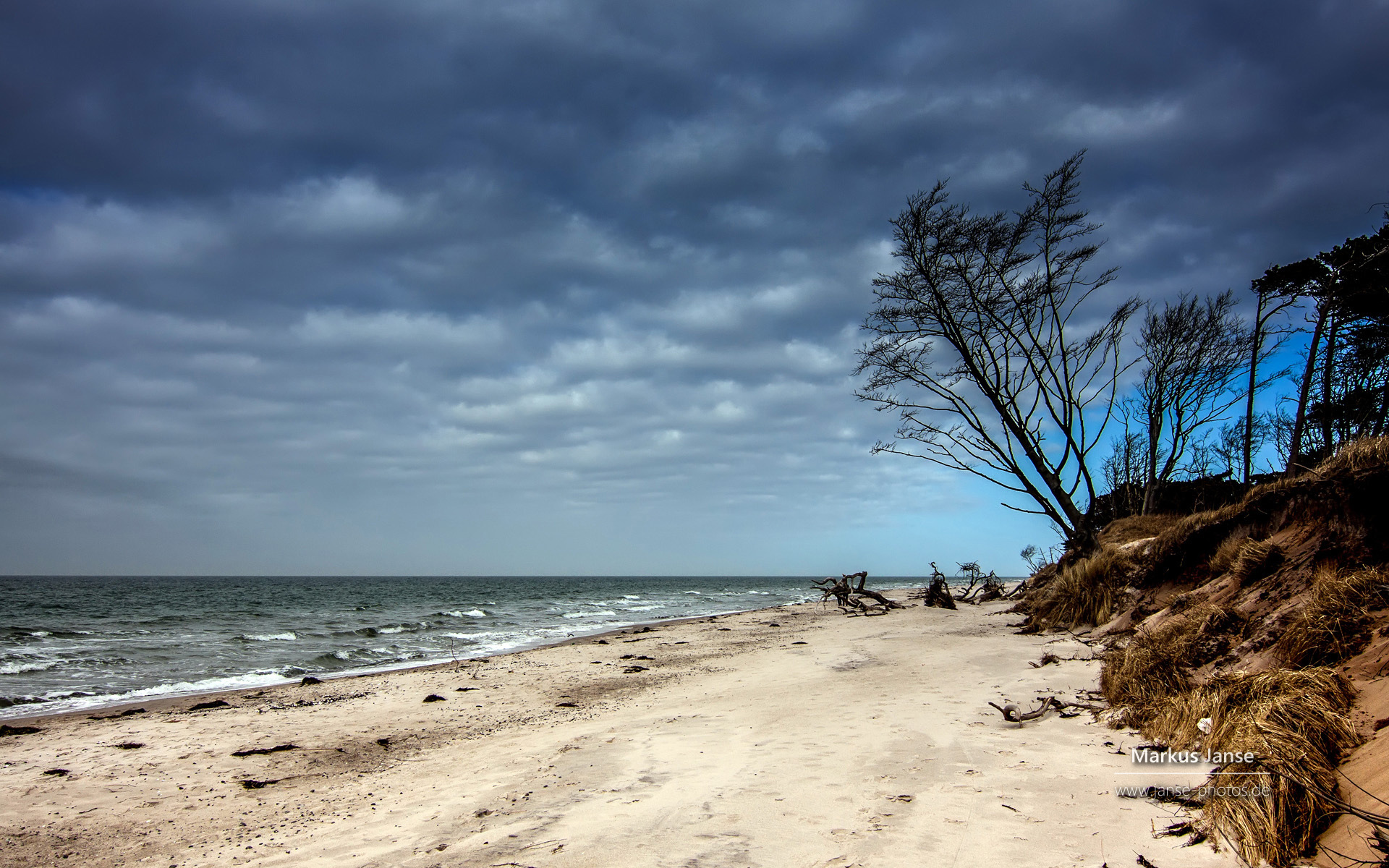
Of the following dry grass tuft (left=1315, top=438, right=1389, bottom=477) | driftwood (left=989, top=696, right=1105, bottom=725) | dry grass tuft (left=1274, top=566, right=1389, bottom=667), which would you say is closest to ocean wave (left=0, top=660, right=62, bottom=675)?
driftwood (left=989, top=696, right=1105, bottom=725)

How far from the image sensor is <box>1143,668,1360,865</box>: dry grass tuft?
2.92 meters

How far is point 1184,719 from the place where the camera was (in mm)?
4598

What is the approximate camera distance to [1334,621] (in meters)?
4.55

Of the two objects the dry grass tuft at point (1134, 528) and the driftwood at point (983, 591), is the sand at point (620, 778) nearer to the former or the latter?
the dry grass tuft at point (1134, 528)

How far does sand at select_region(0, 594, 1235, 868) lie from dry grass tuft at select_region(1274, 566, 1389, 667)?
1.31 meters

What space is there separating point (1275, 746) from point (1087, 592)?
9627 mm

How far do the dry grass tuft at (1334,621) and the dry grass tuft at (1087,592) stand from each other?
679 cm

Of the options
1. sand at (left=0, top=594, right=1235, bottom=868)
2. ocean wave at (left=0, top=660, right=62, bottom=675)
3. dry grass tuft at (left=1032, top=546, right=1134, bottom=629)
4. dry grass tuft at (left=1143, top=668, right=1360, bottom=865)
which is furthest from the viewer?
ocean wave at (left=0, top=660, right=62, bottom=675)

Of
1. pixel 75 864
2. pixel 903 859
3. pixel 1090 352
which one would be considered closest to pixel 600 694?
pixel 75 864

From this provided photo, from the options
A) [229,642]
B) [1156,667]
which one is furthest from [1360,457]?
[229,642]

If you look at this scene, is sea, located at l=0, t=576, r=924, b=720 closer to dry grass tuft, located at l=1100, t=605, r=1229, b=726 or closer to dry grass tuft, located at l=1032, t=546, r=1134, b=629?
dry grass tuft, located at l=1032, t=546, r=1134, b=629

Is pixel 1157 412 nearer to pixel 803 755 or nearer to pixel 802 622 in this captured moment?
pixel 802 622

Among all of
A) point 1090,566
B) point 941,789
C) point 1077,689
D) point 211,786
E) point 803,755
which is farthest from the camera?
point 1090,566

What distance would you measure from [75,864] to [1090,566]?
1378 cm
